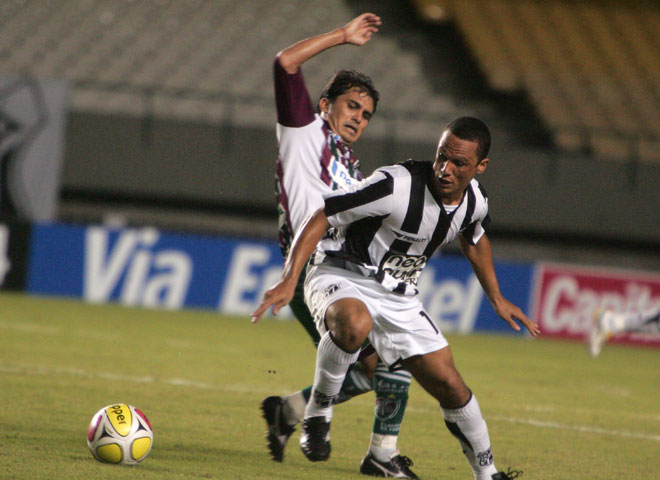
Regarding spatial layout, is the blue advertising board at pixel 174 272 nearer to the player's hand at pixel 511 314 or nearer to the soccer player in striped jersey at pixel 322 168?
the soccer player in striped jersey at pixel 322 168

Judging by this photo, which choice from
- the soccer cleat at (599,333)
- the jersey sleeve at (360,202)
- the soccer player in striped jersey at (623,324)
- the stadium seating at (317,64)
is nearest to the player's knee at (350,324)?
the jersey sleeve at (360,202)

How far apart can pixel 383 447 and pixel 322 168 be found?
1.39 m

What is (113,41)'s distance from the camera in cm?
1816

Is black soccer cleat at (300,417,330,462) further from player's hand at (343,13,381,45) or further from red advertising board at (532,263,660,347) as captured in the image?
red advertising board at (532,263,660,347)

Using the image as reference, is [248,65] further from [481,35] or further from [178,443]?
[178,443]

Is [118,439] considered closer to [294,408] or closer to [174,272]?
[294,408]

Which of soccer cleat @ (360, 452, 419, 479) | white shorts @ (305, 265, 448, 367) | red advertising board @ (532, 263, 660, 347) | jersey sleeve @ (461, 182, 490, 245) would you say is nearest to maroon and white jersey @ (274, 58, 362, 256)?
white shorts @ (305, 265, 448, 367)

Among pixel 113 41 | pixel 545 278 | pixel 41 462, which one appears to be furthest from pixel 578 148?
pixel 41 462

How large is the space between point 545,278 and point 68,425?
33.0 ft

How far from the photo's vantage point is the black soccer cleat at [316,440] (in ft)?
15.6

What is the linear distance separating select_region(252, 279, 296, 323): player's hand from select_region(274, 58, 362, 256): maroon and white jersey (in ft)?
3.53

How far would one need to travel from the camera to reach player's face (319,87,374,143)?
5309 mm

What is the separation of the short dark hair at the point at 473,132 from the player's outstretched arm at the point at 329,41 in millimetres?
725

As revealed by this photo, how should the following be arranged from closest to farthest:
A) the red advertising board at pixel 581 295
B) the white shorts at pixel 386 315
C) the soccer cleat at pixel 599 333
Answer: the white shorts at pixel 386 315 < the soccer cleat at pixel 599 333 < the red advertising board at pixel 581 295
